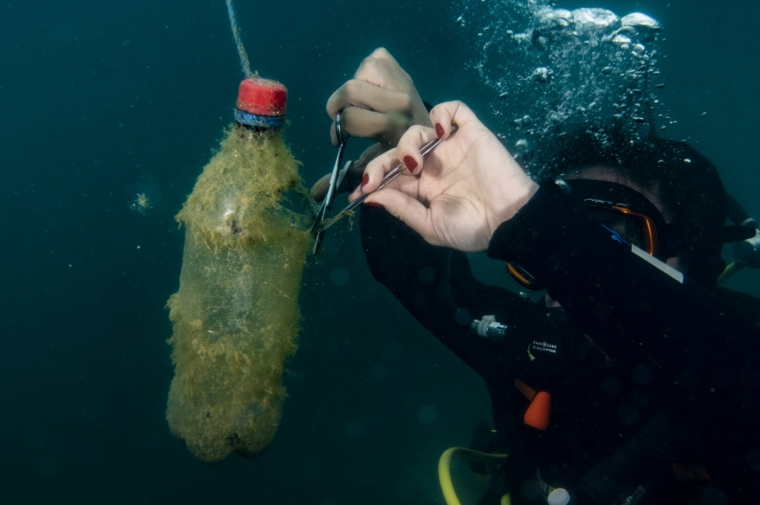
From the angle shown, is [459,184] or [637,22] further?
[637,22]

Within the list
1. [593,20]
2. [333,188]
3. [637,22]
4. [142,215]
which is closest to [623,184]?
[333,188]

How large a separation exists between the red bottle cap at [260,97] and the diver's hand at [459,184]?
49cm

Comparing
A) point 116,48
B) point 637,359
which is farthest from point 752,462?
point 116,48

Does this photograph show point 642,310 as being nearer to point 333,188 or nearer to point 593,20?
point 333,188

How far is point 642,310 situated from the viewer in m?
1.52

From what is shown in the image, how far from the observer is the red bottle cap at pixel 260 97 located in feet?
4.59

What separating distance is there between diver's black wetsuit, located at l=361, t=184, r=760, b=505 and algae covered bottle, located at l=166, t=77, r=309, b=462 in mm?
880

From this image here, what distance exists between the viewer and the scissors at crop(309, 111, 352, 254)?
1650 millimetres

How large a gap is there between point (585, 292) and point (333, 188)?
1173 millimetres

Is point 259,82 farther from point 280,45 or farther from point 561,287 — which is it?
point 280,45

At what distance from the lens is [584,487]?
191 cm

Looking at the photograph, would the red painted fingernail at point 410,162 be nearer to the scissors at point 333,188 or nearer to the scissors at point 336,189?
the scissors at point 336,189

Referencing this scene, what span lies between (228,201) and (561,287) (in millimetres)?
1575

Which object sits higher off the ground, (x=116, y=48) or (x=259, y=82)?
(x=259, y=82)
